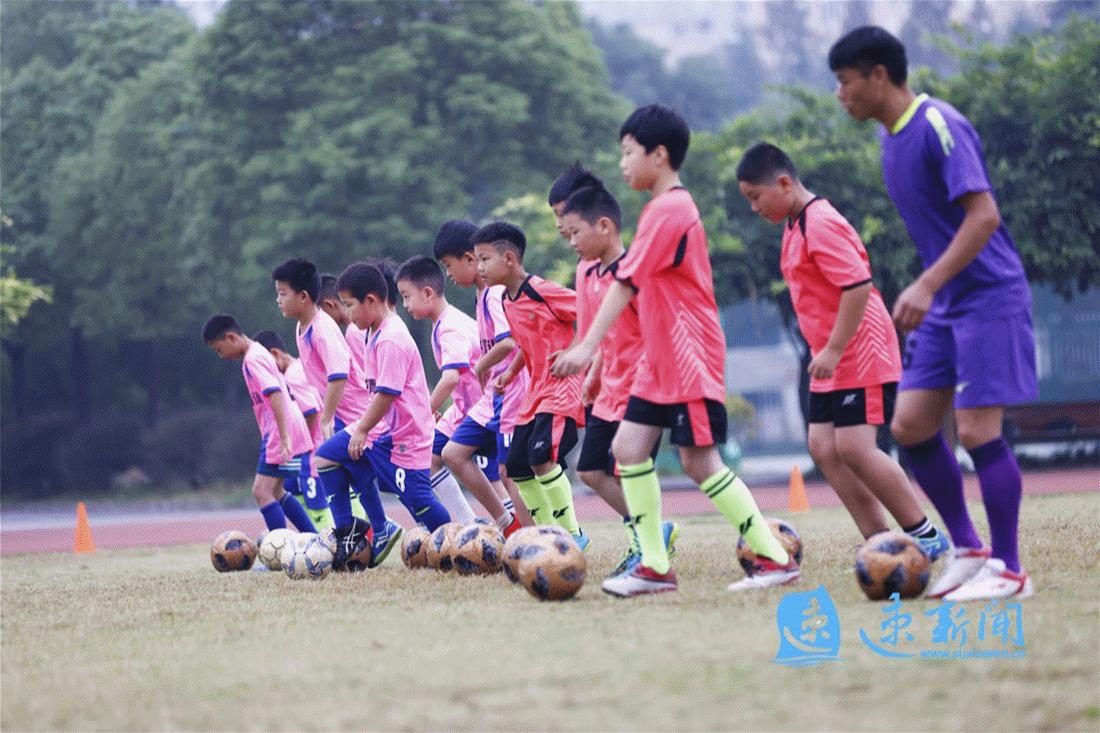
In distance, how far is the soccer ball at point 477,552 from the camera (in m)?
8.70

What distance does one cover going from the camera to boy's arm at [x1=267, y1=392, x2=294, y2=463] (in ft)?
35.9

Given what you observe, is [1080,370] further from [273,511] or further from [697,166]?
[273,511]

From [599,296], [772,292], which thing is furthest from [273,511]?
[772,292]

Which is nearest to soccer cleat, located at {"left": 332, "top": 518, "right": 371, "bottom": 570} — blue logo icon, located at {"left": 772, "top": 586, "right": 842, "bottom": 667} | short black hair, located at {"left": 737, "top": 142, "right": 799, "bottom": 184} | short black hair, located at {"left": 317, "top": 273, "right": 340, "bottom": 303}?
short black hair, located at {"left": 317, "top": 273, "right": 340, "bottom": 303}

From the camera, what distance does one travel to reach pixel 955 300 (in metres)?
6.18

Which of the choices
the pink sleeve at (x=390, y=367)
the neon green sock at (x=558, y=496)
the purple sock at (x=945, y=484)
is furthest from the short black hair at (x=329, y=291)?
the purple sock at (x=945, y=484)

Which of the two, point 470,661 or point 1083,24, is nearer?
point 470,661

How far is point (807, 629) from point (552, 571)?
5.86 ft

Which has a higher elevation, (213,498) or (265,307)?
(265,307)

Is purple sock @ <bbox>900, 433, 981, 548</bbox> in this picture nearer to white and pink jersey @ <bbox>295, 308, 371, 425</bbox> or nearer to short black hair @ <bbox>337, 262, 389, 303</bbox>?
short black hair @ <bbox>337, 262, 389, 303</bbox>

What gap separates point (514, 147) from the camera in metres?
30.9

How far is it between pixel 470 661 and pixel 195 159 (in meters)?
27.8

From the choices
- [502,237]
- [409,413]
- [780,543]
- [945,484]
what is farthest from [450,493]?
[945,484]

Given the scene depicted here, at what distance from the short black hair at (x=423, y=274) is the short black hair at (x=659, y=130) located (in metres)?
3.23
